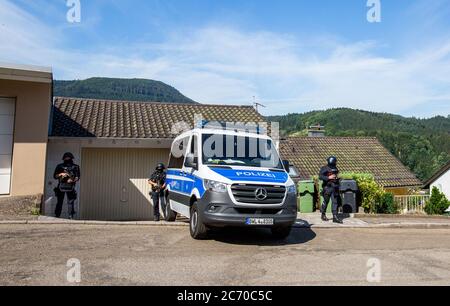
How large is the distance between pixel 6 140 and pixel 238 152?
7111 millimetres

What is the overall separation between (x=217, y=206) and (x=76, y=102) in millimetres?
12002

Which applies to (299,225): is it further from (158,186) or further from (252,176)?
(158,186)

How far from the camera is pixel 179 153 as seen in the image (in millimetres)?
9664

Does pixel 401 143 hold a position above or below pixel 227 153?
above

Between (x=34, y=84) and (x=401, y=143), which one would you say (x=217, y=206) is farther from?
(x=401, y=143)

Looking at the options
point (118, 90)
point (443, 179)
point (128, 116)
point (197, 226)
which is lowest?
point (197, 226)

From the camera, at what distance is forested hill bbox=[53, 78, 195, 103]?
91250 millimetres

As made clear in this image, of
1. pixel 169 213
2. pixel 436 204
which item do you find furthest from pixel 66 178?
pixel 436 204

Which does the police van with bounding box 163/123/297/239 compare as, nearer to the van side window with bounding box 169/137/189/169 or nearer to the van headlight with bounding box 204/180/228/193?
the van headlight with bounding box 204/180/228/193

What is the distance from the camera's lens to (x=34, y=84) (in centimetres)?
1129

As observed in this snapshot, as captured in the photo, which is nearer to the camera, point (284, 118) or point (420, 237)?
point (420, 237)

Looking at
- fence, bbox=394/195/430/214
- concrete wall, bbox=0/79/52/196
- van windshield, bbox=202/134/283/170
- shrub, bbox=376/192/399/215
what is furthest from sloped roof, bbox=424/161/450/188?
concrete wall, bbox=0/79/52/196

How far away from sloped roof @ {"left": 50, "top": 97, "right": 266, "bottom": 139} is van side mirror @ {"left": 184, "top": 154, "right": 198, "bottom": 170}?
599 cm
